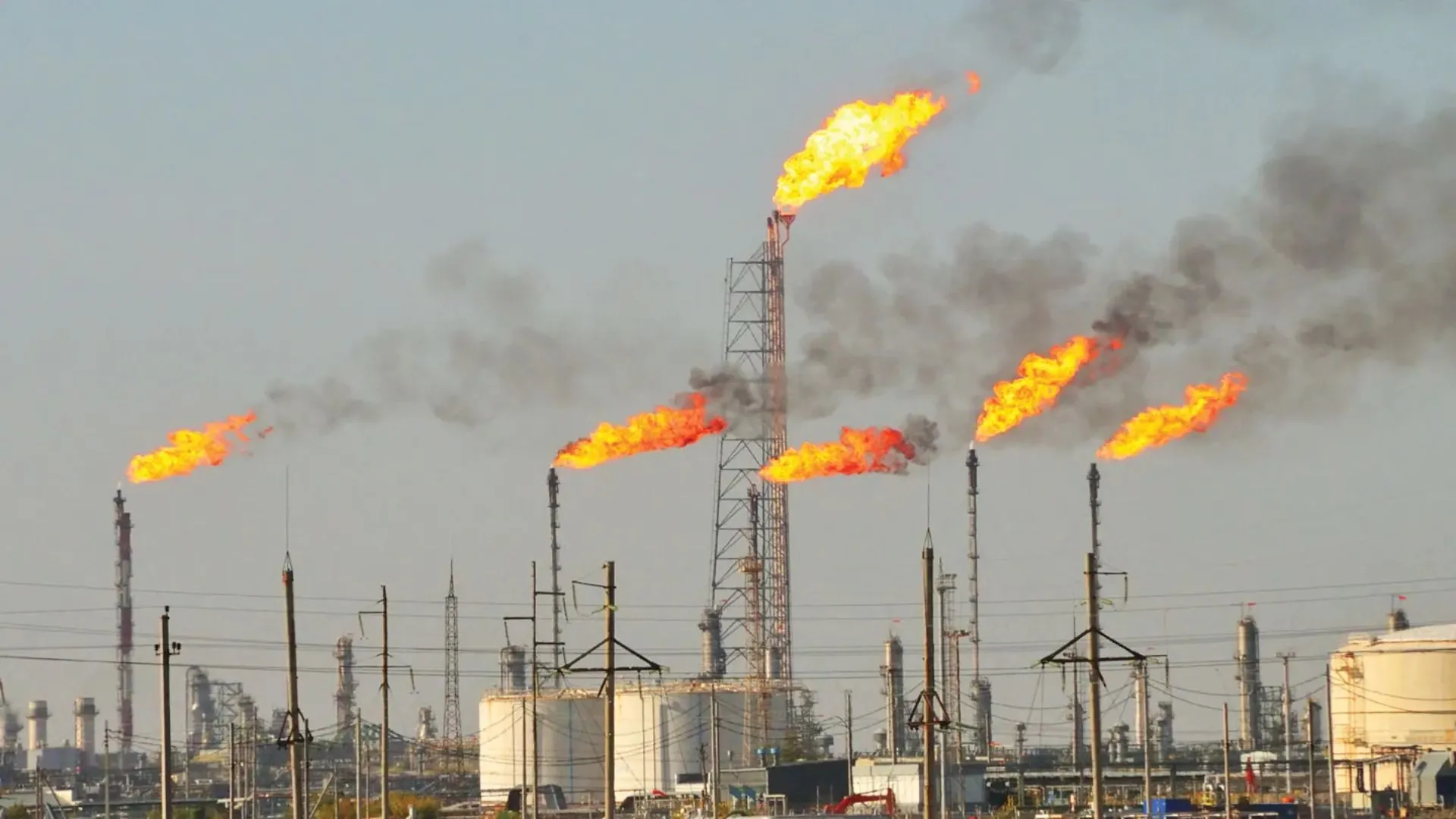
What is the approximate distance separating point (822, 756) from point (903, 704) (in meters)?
23.3

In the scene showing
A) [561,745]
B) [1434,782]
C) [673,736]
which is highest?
[673,736]

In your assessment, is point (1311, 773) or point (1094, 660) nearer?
point (1094, 660)

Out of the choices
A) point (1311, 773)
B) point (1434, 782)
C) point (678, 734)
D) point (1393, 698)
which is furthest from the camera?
point (678, 734)

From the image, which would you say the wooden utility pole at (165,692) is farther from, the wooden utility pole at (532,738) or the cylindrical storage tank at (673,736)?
the cylindrical storage tank at (673,736)

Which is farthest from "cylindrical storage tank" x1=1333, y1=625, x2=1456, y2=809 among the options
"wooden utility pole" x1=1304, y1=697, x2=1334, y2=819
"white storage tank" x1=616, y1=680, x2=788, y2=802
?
"white storage tank" x1=616, y1=680, x2=788, y2=802

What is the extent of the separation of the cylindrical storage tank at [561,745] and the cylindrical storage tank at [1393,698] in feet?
161

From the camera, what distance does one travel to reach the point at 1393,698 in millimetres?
133500

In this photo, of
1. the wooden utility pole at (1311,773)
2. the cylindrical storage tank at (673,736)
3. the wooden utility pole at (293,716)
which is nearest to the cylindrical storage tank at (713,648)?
the cylindrical storage tank at (673,736)

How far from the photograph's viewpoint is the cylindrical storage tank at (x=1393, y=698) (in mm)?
131500

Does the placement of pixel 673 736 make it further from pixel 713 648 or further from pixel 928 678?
pixel 928 678

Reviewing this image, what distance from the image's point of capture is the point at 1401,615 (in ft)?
564


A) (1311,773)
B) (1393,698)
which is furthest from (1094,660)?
(1393,698)

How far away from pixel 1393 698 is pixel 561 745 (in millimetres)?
54785

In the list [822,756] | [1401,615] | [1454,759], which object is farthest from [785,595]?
[1401,615]
